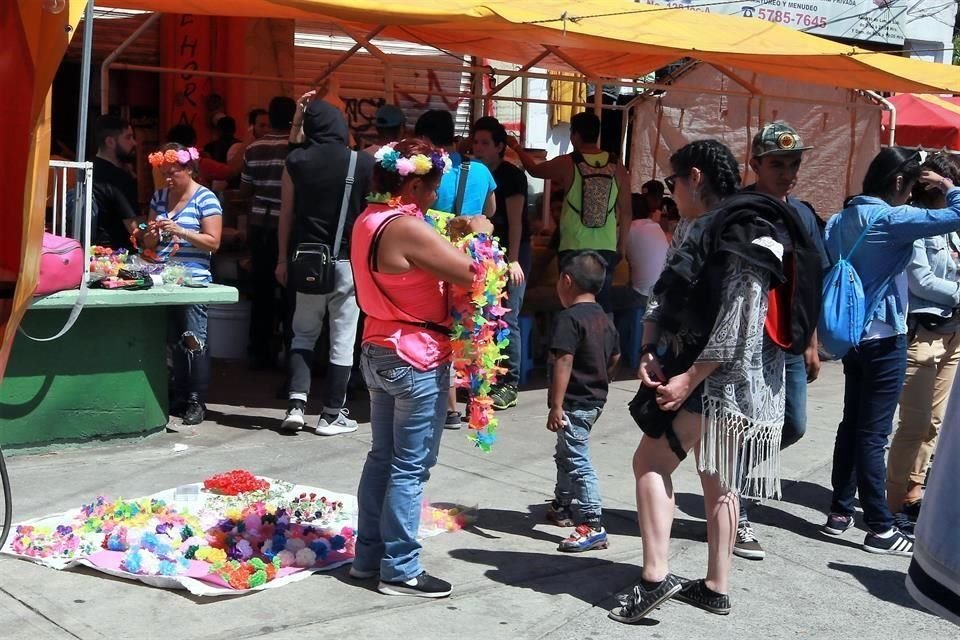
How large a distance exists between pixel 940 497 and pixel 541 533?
385cm

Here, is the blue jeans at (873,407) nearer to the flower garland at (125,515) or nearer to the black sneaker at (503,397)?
the black sneaker at (503,397)

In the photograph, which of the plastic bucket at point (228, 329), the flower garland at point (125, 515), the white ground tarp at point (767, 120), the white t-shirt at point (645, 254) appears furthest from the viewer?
the white ground tarp at point (767, 120)

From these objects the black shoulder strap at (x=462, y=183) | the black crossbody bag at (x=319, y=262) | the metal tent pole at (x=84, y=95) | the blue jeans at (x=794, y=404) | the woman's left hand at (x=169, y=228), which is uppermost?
the metal tent pole at (x=84, y=95)

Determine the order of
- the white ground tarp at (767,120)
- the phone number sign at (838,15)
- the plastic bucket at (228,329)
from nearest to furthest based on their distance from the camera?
1. the plastic bucket at (228,329)
2. the white ground tarp at (767,120)
3. the phone number sign at (838,15)

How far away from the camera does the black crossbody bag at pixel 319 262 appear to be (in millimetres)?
7160

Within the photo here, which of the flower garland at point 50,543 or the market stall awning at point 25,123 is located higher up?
the market stall awning at point 25,123

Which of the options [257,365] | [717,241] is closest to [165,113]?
[257,365]

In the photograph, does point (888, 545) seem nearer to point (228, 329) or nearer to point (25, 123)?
point (25, 123)

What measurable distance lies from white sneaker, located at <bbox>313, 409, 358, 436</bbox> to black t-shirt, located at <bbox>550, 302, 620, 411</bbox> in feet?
7.25

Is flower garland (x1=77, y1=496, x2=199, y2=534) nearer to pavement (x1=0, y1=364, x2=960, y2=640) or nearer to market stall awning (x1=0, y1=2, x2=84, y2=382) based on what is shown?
pavement (x1=0, y1=364, x2=960, y2=640)

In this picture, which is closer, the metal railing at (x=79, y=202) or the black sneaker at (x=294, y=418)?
the metal railing at (x=79, y=202)

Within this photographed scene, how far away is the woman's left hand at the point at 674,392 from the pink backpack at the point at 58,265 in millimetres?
2122

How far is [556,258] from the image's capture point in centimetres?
990

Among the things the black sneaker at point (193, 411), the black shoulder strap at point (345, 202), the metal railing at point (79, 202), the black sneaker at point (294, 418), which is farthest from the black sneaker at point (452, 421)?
the metal railing at point (79, 202)
